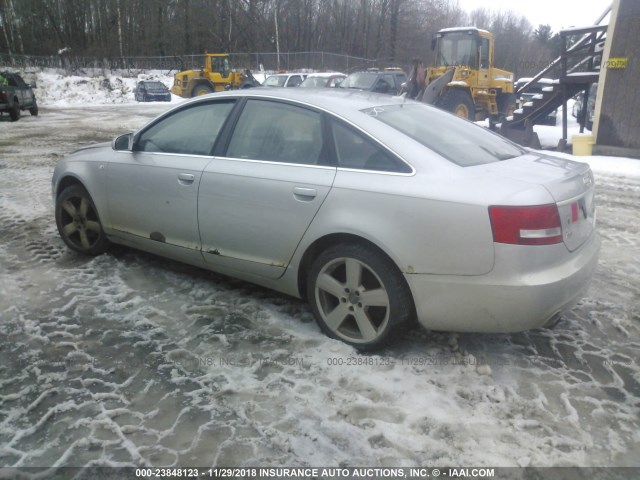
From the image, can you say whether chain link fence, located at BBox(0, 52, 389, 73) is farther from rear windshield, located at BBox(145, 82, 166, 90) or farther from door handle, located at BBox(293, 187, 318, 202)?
door handle, located at BBox(293, 187, 318, 202)

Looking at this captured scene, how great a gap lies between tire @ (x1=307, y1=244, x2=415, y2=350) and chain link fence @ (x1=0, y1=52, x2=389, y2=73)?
136 ft

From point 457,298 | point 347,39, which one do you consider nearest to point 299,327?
point 457,298

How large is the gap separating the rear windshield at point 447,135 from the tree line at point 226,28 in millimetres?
38466

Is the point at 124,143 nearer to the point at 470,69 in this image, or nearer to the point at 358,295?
the point at 358,295

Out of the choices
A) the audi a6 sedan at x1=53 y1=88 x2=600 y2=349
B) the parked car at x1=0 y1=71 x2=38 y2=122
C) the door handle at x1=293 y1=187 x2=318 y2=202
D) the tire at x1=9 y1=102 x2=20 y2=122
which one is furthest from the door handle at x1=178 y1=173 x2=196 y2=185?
the tire at x1=9 y1=102 x2=20 y2=122

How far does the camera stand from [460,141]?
130 inches

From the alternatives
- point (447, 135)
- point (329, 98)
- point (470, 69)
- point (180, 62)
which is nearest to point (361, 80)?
point (470, 69)

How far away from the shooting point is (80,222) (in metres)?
4.68

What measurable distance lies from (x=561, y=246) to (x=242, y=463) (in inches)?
76.0

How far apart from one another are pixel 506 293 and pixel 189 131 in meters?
2.66

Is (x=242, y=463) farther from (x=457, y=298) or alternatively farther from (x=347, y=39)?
(x=347, y=39)

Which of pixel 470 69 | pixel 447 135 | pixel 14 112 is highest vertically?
pixel 470 69

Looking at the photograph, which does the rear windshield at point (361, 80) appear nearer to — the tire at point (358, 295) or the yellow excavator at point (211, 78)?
the yellow excavator at point (211, 78)

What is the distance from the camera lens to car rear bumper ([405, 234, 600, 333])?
256 centimetres
